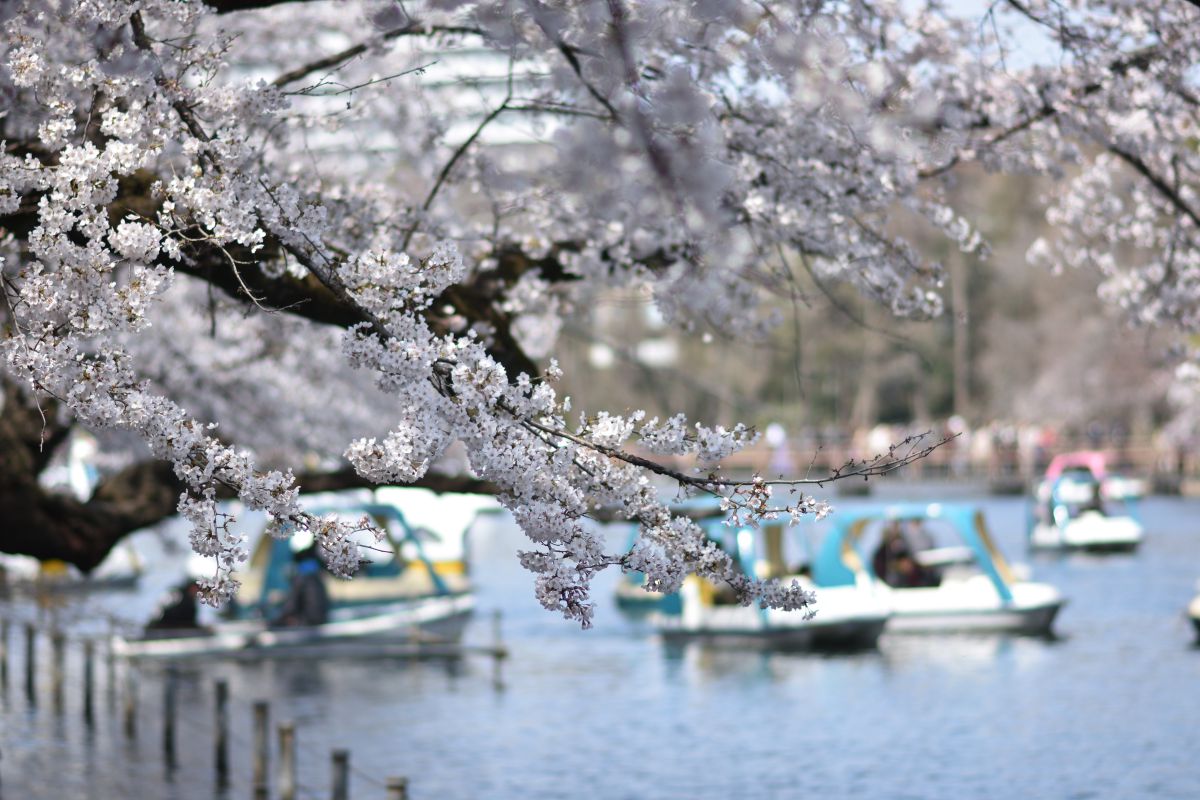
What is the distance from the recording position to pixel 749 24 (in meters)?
9.02

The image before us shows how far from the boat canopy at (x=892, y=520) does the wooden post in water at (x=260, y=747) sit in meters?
12.6

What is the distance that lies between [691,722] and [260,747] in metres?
7.11

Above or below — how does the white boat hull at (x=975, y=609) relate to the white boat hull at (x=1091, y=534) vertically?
below

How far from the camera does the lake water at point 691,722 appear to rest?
15672mm

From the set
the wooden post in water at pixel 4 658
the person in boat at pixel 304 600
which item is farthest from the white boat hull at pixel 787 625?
the wooden post in water at pixel 4 658

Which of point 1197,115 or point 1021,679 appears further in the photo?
point 1021,679

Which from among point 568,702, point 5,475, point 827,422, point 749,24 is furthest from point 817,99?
point 827,422

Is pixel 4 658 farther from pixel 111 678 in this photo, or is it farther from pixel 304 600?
pixel 304 600

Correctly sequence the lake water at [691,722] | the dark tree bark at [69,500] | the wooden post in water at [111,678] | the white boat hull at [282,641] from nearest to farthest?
the dark tree bark at [69,500] → the lake water at [691,722] → the wooden post in water at [111,678] → the white boat hull at [282,641]

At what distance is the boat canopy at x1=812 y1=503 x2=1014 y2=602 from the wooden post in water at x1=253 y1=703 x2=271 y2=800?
12.6 metres

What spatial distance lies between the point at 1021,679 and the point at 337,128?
46.8ft

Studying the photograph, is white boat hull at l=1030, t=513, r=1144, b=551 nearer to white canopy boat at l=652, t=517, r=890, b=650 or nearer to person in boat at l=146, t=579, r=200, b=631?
white canopy boat at l=652, t=517, r=890, b=650

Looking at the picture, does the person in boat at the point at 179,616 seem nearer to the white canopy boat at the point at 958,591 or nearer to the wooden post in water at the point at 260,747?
the white canopy boat at the point at 958,591

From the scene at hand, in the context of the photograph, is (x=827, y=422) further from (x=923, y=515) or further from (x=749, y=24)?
(x=749, y=24)
